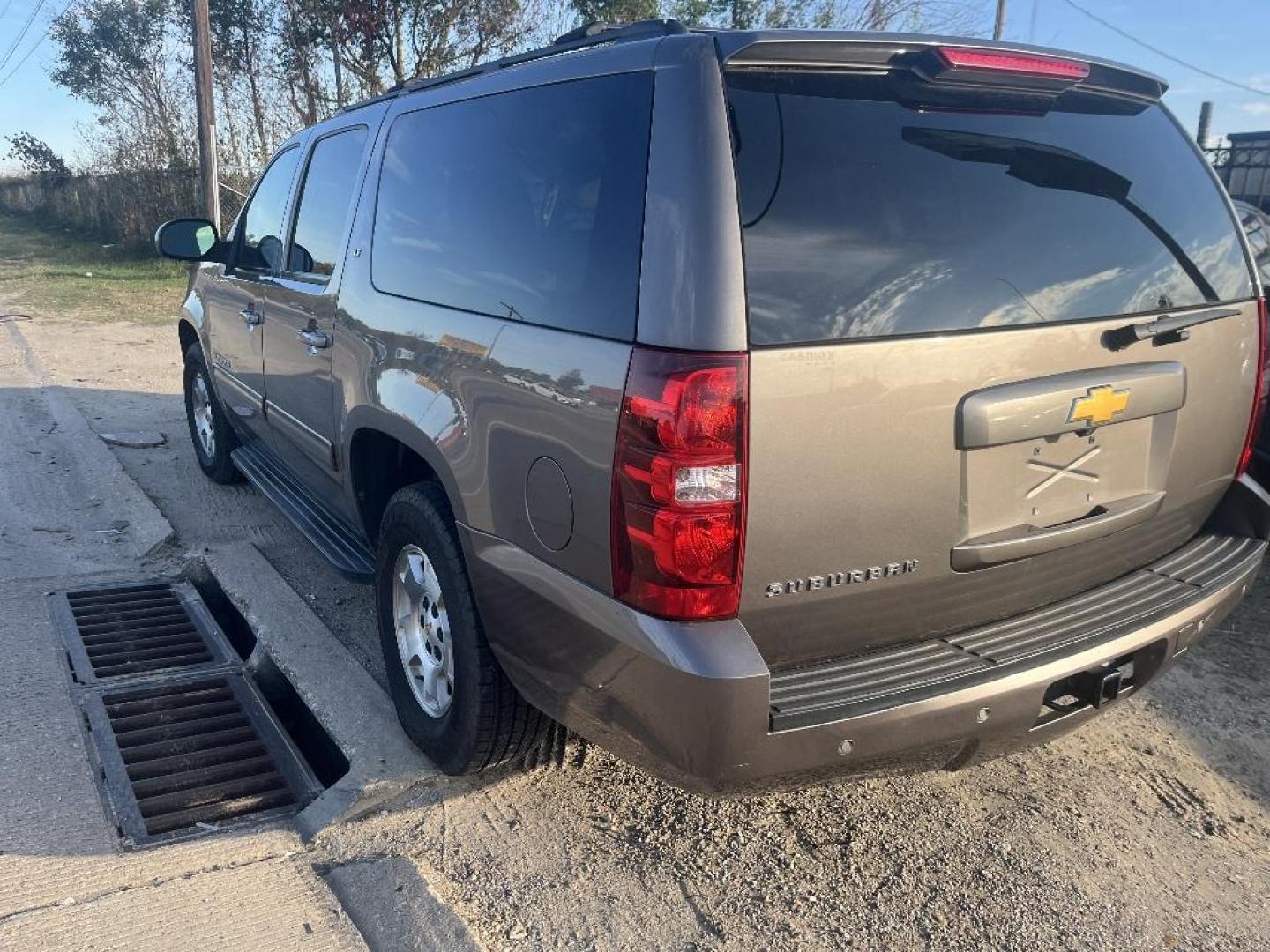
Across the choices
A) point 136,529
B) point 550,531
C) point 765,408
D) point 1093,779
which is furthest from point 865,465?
point 136,529

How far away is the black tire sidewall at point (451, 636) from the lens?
109 inches

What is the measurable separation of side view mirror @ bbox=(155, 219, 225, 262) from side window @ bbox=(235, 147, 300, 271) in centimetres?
29

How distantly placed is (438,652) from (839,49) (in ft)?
6.52

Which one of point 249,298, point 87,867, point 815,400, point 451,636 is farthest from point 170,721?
point 815,400

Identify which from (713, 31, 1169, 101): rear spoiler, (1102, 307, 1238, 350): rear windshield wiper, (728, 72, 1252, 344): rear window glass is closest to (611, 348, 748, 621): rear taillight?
(728, 72, 1252, 344): rear window glass

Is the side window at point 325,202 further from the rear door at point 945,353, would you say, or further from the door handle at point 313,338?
the rear door at point 945,353

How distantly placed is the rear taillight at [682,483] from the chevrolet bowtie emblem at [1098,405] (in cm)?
87

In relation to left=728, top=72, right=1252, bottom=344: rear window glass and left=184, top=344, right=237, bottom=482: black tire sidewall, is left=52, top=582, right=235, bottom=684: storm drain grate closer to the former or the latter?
left=184, top=344, right=237, bottom=482: black tire sidewall

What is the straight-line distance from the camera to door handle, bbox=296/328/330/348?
11.9 ft

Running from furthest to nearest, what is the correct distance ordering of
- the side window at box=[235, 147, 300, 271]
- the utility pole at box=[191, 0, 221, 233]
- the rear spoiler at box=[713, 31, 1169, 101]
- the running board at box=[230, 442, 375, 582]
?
1. the utility pole at box=[191, 0, 221, 233]
2. the side window at box=[235, 147, 300, 271]
3. the running board at box=[230, 442, 375, 582]
4. the rear spoiler at box=[713, 31, 1169, 101]

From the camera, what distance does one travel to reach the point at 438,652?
10.2 ft

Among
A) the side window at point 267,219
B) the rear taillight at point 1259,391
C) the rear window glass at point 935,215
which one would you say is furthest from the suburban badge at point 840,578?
the side window at point 267,219

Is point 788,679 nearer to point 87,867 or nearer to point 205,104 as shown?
point 87,867

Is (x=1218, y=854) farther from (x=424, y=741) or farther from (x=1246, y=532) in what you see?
(x=424, y=741)
